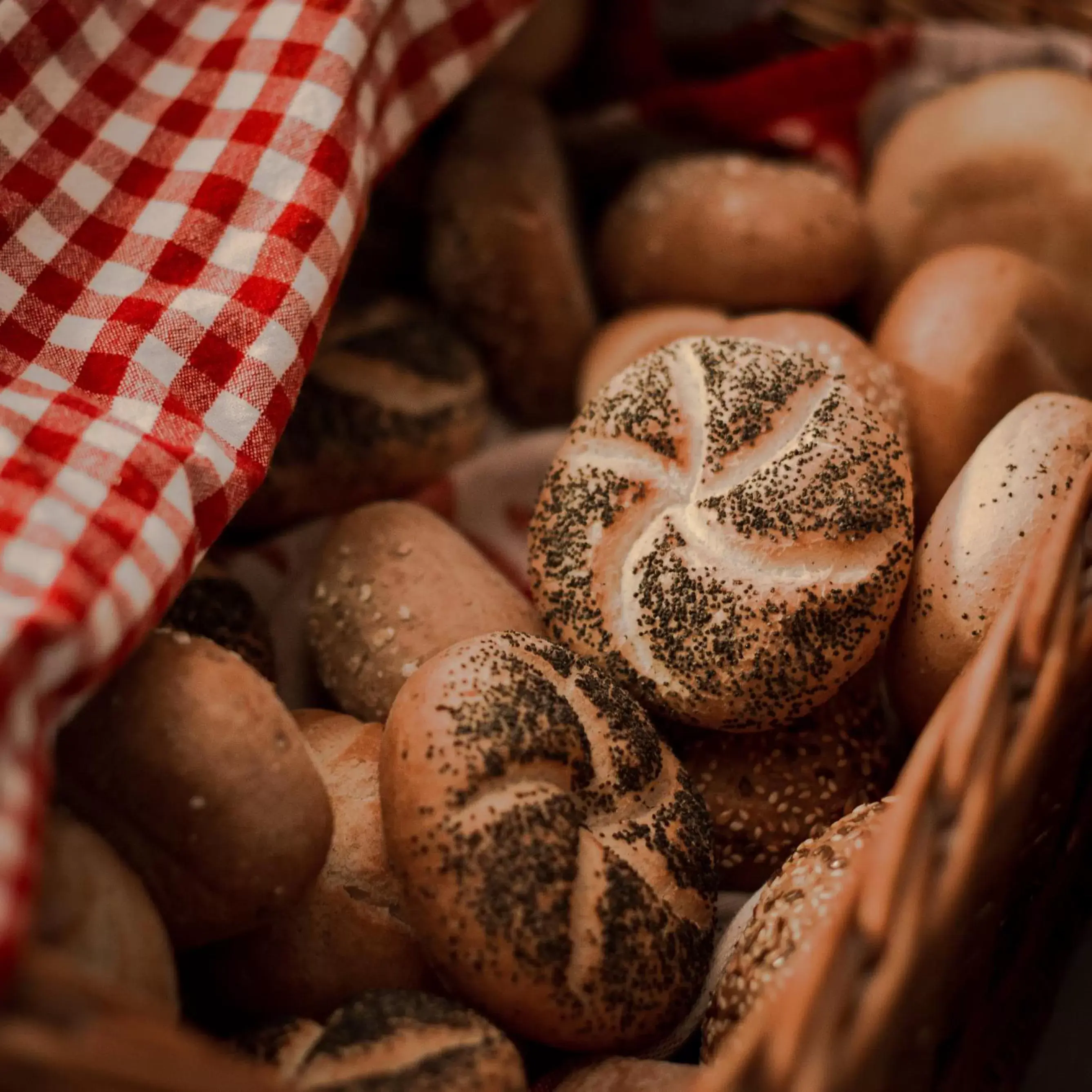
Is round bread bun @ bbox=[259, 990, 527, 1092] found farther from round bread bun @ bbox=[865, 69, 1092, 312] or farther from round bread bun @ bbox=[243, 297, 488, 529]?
round bread bun @ bbox=[865, 69, 1092, 312]

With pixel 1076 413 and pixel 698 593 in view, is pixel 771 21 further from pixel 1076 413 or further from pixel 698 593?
pixel 698 593

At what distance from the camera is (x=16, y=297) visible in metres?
1.07

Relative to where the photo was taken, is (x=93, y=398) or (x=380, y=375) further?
(x=380, y=375)

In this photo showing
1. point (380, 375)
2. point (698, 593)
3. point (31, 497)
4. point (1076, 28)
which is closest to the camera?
point (31, 497)

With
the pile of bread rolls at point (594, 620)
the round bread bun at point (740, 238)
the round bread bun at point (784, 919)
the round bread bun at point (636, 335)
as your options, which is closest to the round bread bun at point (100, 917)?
the pile of bread rolls at point (594, 620)

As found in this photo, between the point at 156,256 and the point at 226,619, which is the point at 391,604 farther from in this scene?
the point at 156,256

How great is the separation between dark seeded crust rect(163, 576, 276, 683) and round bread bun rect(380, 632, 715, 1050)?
28cm

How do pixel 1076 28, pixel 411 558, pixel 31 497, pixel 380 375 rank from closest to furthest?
pixel 31 497, pixel 411 558, pixel 380 375, pixel 1076 28

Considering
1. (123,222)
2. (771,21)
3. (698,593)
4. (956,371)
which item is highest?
(771,21)

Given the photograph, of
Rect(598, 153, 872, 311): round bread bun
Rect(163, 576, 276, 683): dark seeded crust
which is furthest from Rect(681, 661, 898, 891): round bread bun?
Rect(598, 153, 872, 311): round bread bun

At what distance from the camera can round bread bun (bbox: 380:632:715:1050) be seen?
0.95 meters

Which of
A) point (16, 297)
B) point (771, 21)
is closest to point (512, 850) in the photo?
point (16, 297)

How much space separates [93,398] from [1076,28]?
1823 millimetres

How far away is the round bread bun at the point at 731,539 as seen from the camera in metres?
1.13
